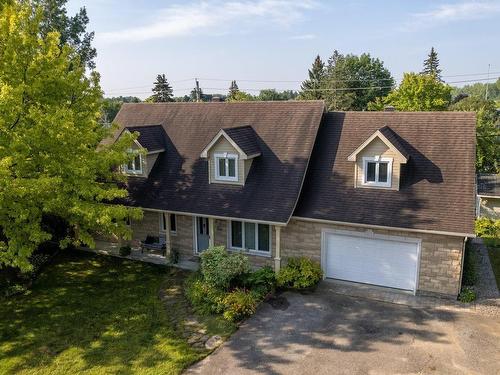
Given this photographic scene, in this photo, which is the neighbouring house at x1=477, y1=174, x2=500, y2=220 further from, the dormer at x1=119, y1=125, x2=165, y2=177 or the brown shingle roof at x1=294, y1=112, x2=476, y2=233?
the dormer at x1=119, y1=125, x2=165, y2=177

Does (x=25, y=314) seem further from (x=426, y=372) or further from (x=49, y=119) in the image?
(x=426, y=372)

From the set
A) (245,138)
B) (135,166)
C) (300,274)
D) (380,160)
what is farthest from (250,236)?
(135,166)

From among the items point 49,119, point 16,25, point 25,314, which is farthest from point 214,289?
point 16,25

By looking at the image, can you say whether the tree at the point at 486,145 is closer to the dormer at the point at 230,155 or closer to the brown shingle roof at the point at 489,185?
the brown shingle roof at the point at 489,185

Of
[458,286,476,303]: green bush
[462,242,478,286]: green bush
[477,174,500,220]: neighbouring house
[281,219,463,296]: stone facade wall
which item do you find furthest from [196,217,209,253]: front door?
[477,174,500,220]: neighbouring house

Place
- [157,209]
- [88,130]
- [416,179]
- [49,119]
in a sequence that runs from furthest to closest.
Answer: [157,209] → [416,179] → [88,130] → [49,119]

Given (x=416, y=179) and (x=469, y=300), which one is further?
(x=416, y=179)

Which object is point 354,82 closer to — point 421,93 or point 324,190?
point 421,93

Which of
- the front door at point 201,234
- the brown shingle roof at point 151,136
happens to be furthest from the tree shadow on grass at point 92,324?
the brown shingle roof at point 151,136
